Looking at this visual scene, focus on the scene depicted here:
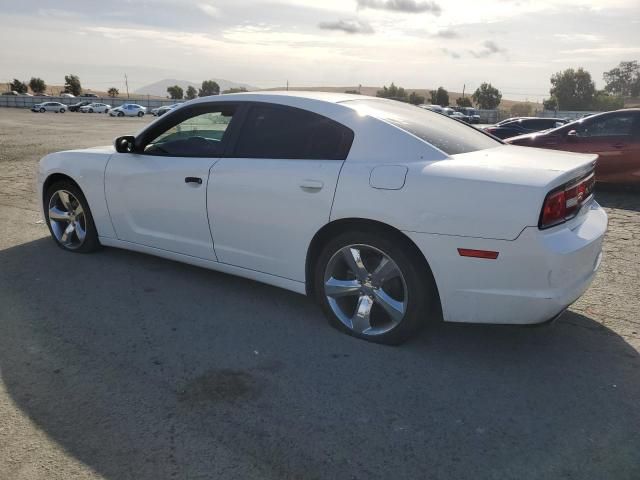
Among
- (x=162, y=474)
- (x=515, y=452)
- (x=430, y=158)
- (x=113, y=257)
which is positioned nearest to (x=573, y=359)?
(x=515, y=452)

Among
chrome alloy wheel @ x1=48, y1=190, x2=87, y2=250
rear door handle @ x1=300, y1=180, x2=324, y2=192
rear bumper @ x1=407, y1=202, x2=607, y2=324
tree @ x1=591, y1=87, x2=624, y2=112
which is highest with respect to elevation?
rear door handle @ x1=300, y1=180, x2=324, y2=192

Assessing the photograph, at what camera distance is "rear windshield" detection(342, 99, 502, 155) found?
3508 millimetres

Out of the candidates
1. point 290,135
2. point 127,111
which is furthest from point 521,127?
point 127,111

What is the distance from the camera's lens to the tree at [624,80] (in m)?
106

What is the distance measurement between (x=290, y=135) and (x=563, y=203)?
71.4 inches

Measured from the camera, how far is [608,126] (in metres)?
8.72

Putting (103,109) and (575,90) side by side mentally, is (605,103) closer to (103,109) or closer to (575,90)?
(575,90)

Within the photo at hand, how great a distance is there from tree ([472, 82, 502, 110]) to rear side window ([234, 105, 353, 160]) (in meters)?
92.5

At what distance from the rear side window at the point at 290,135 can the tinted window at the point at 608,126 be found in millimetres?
6867

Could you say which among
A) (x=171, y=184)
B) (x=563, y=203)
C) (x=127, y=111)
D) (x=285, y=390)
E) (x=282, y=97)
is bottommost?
(x=127, y=111)

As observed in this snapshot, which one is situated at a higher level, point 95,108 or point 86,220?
point 86,220

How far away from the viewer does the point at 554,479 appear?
7.45ft

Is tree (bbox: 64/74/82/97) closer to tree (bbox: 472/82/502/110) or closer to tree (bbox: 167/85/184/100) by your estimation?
tree (bbox: 167/85/184/100)

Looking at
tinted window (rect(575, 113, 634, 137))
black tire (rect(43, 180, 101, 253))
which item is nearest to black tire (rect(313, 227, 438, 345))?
black tire (rect(43, 180, 101, 253))
